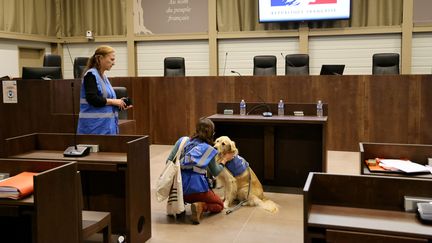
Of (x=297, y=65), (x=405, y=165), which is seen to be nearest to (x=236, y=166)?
(x=405, y=165)

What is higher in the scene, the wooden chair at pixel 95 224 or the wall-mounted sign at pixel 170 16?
the wall-mounted sign at pixel 170 16

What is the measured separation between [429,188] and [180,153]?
2.04m

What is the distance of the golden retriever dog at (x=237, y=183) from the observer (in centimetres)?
395

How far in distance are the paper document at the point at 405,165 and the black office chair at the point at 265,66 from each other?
202 inches

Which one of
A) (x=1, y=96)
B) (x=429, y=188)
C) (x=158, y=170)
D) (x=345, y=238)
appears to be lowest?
(x=158, y=170)

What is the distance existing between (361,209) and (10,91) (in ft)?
14.9

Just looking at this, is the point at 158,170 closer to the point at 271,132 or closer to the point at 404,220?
the point at 271,132

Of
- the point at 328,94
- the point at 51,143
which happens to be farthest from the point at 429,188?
the point at 328,94

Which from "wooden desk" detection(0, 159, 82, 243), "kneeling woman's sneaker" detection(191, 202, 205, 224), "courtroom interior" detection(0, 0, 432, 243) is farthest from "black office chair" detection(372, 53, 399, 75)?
"wooden desk" detection(0, 159, 82, 243)

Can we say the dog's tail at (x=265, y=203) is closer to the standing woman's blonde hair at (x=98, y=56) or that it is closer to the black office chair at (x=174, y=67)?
the standing woman's blonde hair at (x=98, y=56)

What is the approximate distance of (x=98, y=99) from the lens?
3650 millimetres

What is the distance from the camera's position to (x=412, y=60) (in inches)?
320

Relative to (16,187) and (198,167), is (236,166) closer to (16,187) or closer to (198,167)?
(198,167)

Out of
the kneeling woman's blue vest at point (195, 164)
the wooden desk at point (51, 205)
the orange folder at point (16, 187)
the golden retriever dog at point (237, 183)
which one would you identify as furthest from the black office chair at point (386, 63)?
the orange folder at point (16, 187)
